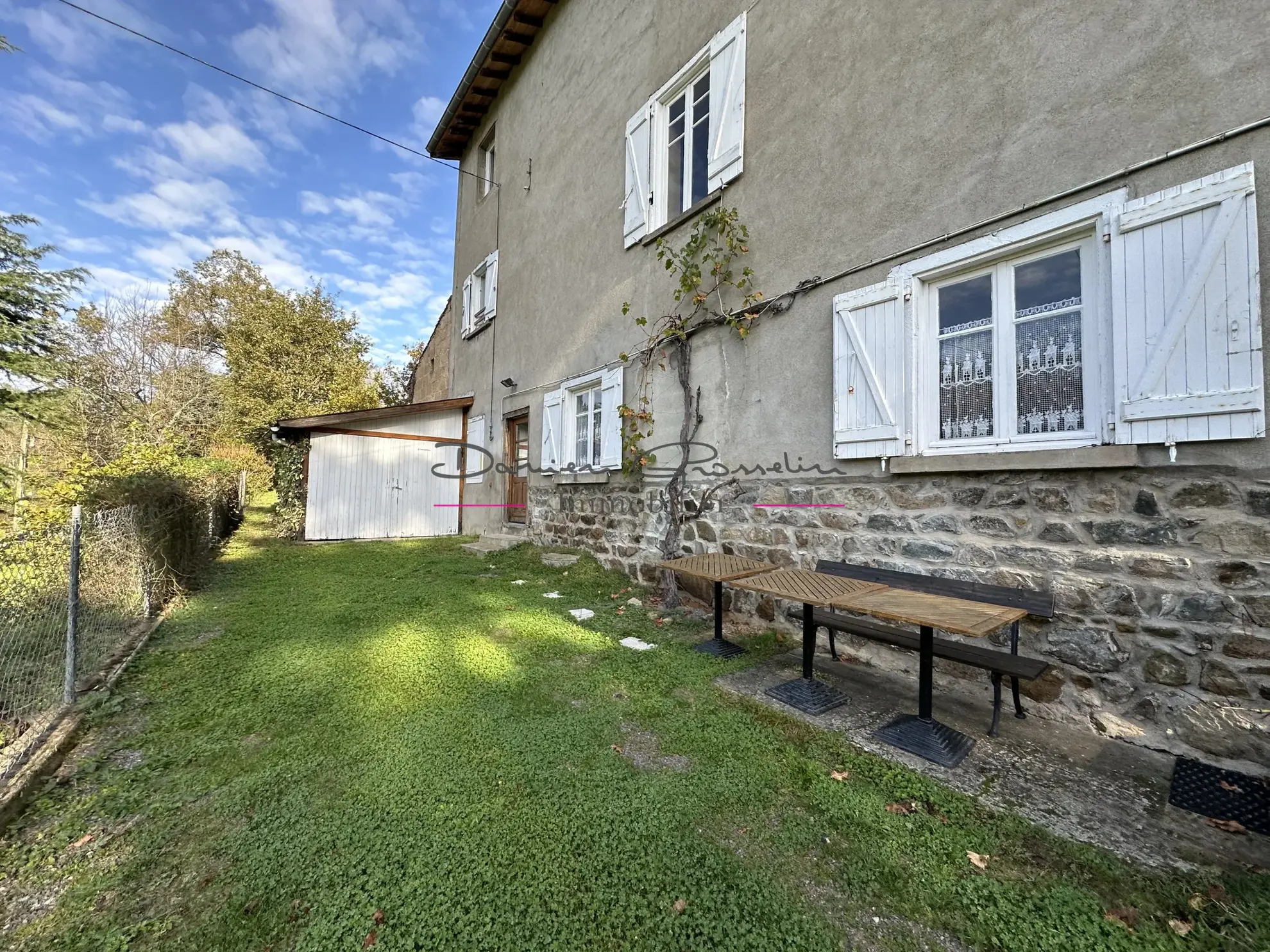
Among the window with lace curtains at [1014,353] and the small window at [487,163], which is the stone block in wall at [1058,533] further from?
the small window at [487,163]

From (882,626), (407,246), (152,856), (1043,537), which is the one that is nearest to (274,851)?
(152,856)

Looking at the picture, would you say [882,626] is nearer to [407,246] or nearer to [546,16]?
[546,16]

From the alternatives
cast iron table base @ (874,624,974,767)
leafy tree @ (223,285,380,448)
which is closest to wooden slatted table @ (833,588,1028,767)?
cast iron table base @ (874,624,974,767)

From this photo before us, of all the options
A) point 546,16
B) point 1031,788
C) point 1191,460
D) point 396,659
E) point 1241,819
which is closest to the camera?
point 1241,819

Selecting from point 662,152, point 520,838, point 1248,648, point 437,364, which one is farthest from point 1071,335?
point 437,364

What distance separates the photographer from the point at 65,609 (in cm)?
303

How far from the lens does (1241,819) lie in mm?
1893

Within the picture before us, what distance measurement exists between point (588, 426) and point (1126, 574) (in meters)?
5.78

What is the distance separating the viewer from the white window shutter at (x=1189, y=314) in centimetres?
223

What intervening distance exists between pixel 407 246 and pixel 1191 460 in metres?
19.7

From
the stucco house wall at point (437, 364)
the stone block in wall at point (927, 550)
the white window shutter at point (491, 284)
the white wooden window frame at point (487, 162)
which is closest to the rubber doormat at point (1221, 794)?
the stone block in wall at point (927, 550)

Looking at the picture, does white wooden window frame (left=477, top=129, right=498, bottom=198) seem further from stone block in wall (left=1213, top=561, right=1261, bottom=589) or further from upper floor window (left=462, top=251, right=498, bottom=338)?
stone block in wall (left=1213, top=561, right=1261, bottom=589)

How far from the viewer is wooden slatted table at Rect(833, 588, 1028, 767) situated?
90.0 inches

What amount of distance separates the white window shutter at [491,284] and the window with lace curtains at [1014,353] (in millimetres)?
8219
